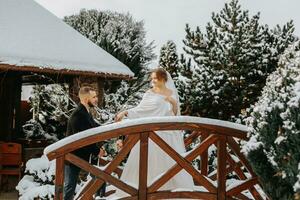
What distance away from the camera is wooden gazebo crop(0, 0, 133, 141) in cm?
1127

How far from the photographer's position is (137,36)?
85.7 ft

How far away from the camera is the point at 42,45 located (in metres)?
12.3

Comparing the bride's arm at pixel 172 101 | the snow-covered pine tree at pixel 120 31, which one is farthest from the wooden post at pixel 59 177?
the snow-covered pine tree at pixel 120 31

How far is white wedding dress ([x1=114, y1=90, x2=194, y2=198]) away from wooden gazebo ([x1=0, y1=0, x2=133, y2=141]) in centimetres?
464

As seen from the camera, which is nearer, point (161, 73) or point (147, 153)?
point (147, 153)

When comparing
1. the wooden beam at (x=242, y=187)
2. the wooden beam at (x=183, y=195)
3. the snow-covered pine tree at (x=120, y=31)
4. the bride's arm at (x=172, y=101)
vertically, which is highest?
the snow-covered pine tree at (x=120, y=31)

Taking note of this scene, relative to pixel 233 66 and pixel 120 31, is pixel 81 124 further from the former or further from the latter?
pixel 120 31

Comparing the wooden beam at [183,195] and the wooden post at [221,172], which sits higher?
the wooden post at [221,172]

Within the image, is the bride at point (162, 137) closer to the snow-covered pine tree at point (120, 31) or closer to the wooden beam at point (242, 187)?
the wooden beam at point (242, 187)

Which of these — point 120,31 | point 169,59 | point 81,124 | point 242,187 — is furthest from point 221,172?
point 120,31

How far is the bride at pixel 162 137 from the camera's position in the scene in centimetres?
684

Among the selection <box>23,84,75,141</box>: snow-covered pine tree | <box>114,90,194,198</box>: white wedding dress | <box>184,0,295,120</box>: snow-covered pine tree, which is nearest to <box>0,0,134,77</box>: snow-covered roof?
<box>23,84,75,141</box>: snow-covered pine tree

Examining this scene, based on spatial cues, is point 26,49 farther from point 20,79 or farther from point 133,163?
point 133,163

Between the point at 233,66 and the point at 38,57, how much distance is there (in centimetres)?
451
